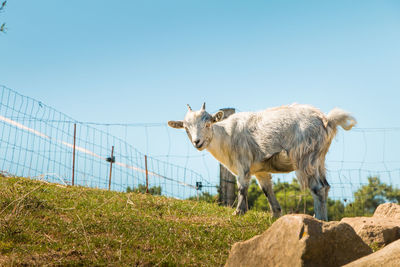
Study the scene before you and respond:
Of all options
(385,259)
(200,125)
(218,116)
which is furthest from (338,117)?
(385,259)

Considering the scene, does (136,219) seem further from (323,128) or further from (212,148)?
(323,128)

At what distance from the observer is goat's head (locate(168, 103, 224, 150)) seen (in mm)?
8453

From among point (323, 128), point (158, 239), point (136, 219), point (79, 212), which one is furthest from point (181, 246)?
point (323, 128)

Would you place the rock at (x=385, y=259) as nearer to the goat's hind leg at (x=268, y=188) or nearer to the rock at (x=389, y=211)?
the rock at (x=389, y=211)

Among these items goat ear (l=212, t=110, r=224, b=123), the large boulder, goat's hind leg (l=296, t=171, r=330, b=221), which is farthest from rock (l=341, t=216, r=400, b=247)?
goat ear (l=212, t=110, r=224, b=123)

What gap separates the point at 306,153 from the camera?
26.3 ft

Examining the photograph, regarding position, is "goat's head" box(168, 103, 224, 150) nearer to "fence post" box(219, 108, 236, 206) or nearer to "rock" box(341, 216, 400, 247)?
"fence post" box(219, 108, 236, 206)

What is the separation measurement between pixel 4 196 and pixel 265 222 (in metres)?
4.39

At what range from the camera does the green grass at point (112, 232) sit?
498 centimetres

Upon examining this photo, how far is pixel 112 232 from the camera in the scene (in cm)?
587

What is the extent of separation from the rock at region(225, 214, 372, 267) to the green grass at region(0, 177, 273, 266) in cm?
100

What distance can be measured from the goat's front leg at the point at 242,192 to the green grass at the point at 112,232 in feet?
0.62

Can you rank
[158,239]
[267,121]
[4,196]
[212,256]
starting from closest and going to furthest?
[212,256] → [158,239] → [4,196] → [267,121]

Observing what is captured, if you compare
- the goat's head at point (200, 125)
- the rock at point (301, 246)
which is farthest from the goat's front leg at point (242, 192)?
the rock at point (301, 246)
